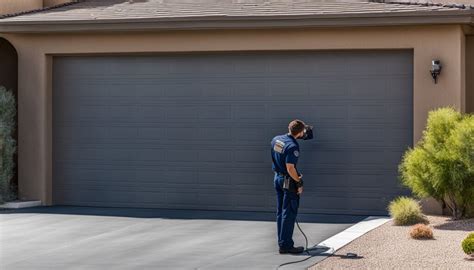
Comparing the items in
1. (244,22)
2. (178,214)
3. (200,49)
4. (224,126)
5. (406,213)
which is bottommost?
(178,214)

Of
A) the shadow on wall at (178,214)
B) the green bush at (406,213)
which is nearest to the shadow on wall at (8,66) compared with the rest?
the shadow on wall at (178,214)

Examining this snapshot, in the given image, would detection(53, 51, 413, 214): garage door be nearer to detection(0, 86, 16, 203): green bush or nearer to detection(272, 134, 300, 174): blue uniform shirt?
detection(0, 86, 16, 203): green bush

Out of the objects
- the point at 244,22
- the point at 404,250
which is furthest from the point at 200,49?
the point at 404,250

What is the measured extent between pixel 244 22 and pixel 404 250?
19.9 feet

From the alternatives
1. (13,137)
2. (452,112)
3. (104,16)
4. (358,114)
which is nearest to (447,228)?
(452,112)

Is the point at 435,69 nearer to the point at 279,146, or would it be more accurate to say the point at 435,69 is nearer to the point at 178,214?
the point at 279,146

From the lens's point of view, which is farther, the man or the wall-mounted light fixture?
the wall-mounted light fixture

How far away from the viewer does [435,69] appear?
622 inches

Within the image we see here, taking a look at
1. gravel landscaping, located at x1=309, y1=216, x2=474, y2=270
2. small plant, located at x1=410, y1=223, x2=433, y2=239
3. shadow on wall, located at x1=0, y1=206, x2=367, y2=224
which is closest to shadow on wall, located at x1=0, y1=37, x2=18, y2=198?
shadow on wall, located at x1=0, y1=206, x2=367, y2=224

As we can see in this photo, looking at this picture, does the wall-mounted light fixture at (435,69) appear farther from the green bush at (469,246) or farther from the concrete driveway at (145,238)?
the green bush at (469,246)

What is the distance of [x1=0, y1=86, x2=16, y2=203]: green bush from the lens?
58.0ft

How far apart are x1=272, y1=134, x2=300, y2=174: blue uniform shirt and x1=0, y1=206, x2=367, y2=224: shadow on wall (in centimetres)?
360

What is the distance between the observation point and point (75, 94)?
18297 millimetres

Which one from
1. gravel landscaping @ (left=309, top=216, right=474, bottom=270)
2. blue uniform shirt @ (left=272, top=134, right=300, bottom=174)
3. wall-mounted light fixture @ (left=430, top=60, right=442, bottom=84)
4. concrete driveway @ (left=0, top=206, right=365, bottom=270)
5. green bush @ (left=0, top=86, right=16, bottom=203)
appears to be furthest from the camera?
green bush @ (left=0, top=86, right=16, bottom=203)
